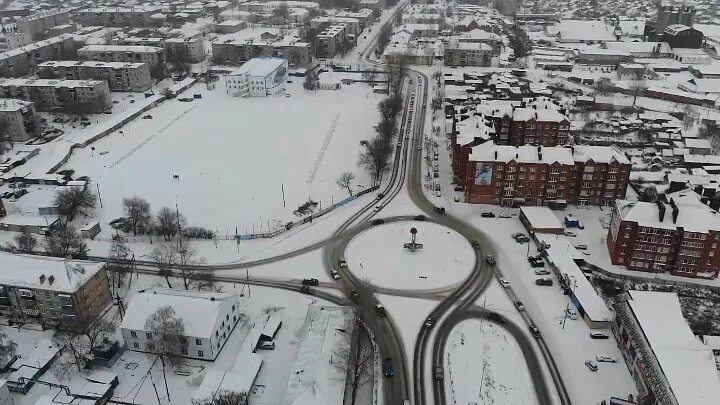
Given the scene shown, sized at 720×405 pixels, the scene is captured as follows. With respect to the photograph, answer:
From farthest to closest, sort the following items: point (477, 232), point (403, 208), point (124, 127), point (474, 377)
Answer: point (124, 127), point (403, 208), point (477, 232), point (474, 377)

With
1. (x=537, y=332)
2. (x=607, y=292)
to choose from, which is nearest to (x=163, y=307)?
(x=537, y=332)

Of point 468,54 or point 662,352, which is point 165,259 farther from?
point 468,54

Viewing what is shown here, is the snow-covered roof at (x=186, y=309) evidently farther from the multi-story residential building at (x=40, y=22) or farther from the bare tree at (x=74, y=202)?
the multi-story residential building at (x=40, y=22)

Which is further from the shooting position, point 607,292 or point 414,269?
point 414,269

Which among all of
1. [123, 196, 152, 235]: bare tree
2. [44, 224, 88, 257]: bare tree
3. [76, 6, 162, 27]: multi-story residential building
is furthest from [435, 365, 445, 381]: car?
[76, 6, 162, 27]: multi-story residential building

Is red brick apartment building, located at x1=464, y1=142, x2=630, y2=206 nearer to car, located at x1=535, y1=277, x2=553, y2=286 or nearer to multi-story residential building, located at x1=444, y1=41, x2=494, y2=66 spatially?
car, located at x1=535, y1=277, x2=553, y2=286

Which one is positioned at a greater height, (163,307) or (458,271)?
(163,307)

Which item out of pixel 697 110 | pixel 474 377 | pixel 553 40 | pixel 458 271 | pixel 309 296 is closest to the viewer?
pixel 474 377

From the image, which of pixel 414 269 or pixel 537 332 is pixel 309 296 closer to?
pixel 414 269
